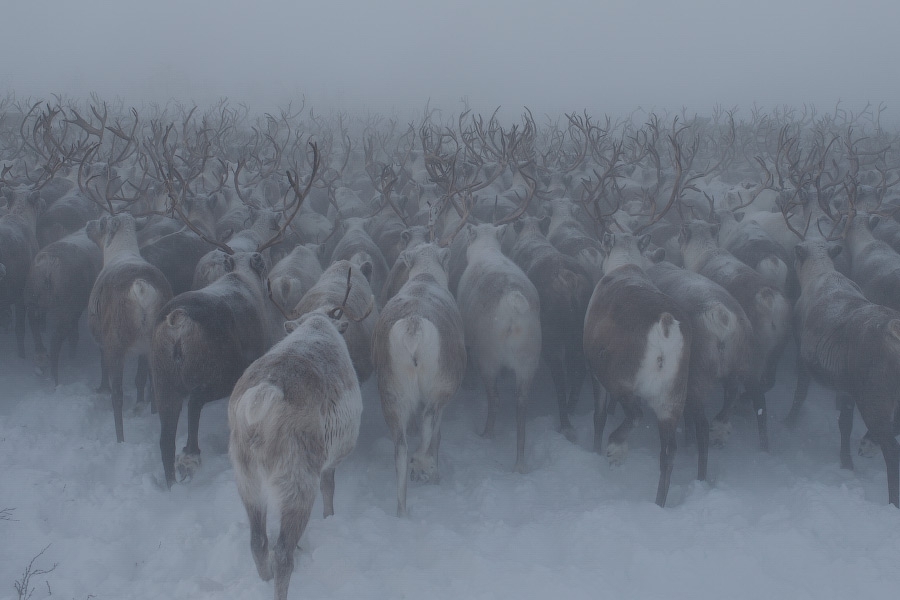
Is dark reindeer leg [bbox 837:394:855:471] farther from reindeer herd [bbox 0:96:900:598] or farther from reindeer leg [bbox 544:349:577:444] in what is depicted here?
reindeer leg [bbox 544:349:577:444]

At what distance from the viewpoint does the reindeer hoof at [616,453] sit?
537 cm

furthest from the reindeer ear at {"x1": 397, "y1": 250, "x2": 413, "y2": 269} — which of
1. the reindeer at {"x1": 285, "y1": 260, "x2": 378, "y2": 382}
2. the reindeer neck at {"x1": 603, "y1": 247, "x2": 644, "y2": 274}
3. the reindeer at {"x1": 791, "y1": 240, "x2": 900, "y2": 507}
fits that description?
the reindeer at {"x1": 791, "y1": 240, "x2": 900, "y2": 507}

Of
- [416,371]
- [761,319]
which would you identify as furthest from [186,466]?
[761,319]

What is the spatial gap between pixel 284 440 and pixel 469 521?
6.70 feet

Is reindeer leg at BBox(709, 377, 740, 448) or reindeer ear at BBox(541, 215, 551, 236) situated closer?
reindeer leg at BBox(709, 377, 740, 448)

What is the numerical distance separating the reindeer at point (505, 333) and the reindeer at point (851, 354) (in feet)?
8.58

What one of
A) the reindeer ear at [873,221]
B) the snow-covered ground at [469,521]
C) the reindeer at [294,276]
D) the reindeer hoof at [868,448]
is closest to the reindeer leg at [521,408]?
the snow-covered ground at [469,521]

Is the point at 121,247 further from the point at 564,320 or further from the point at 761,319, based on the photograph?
the point at 761,319

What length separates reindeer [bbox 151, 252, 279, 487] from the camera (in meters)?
4.48

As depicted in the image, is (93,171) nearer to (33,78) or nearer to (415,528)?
(415,528)

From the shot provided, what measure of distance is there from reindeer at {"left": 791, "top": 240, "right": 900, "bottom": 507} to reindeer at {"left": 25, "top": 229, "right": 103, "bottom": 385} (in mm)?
7662

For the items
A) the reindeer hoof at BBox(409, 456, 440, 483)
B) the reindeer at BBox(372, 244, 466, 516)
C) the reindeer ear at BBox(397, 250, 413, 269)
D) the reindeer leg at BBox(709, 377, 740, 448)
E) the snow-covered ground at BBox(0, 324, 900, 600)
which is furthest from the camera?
the reindeer ear at BBox(397, 250, 413, 269)

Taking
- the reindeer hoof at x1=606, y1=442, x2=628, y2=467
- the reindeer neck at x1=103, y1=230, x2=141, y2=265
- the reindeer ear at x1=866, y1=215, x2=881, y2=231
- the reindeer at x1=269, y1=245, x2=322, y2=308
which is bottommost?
the reindeer hoof at x1=606, y1=442, x2=628, y2=467

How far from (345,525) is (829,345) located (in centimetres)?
451
